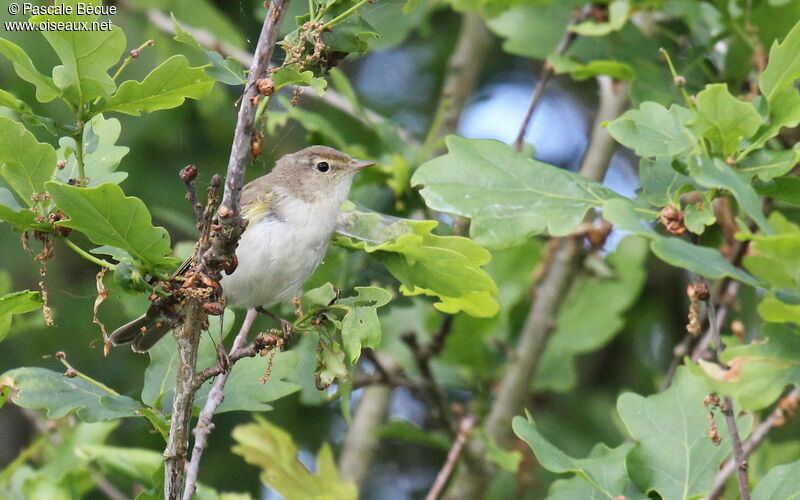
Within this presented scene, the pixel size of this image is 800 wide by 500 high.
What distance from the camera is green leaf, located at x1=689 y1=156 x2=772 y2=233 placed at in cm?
195

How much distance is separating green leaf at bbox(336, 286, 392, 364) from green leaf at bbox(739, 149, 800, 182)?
2.74 feet

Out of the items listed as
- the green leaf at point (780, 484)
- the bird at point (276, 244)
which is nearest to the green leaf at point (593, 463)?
the green leaf at point (780, 484)

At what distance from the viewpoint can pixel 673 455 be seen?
2.53 metres

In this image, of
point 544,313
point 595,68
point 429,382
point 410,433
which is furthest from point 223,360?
point 544,313

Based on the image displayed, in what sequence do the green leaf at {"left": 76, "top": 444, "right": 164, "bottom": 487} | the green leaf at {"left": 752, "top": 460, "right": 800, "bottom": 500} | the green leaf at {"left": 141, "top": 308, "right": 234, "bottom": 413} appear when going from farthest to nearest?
the green leaf at {"left": 76, "top": 444, "right": 164, "bottom": 487} → the green leaf at {"left": 141, "top": 308, "right": 234, "bottom": 413} → the green leaf at {"left": 752, "top": 460, "right": 800, "bottom": 500}

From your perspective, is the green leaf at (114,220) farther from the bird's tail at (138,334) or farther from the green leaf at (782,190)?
the green leaf at (782,190)

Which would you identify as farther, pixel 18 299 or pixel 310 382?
pixel 310 382

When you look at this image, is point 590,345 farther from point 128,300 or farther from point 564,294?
point 128,300

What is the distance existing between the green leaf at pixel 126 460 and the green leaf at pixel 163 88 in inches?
50.5

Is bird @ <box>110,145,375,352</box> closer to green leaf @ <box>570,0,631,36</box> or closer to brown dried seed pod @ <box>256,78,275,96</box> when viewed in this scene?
brown dried seed pod @ <box>256,78,275,96</box>

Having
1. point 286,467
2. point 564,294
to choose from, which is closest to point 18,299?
point 286,467

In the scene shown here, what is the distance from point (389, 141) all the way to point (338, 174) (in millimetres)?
463

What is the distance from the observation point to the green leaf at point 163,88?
2.15 metres

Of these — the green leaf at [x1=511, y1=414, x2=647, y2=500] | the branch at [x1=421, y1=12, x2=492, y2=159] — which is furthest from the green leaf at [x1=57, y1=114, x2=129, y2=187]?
the branch at [x1=421, y1=12, x2=492, y2=159]
